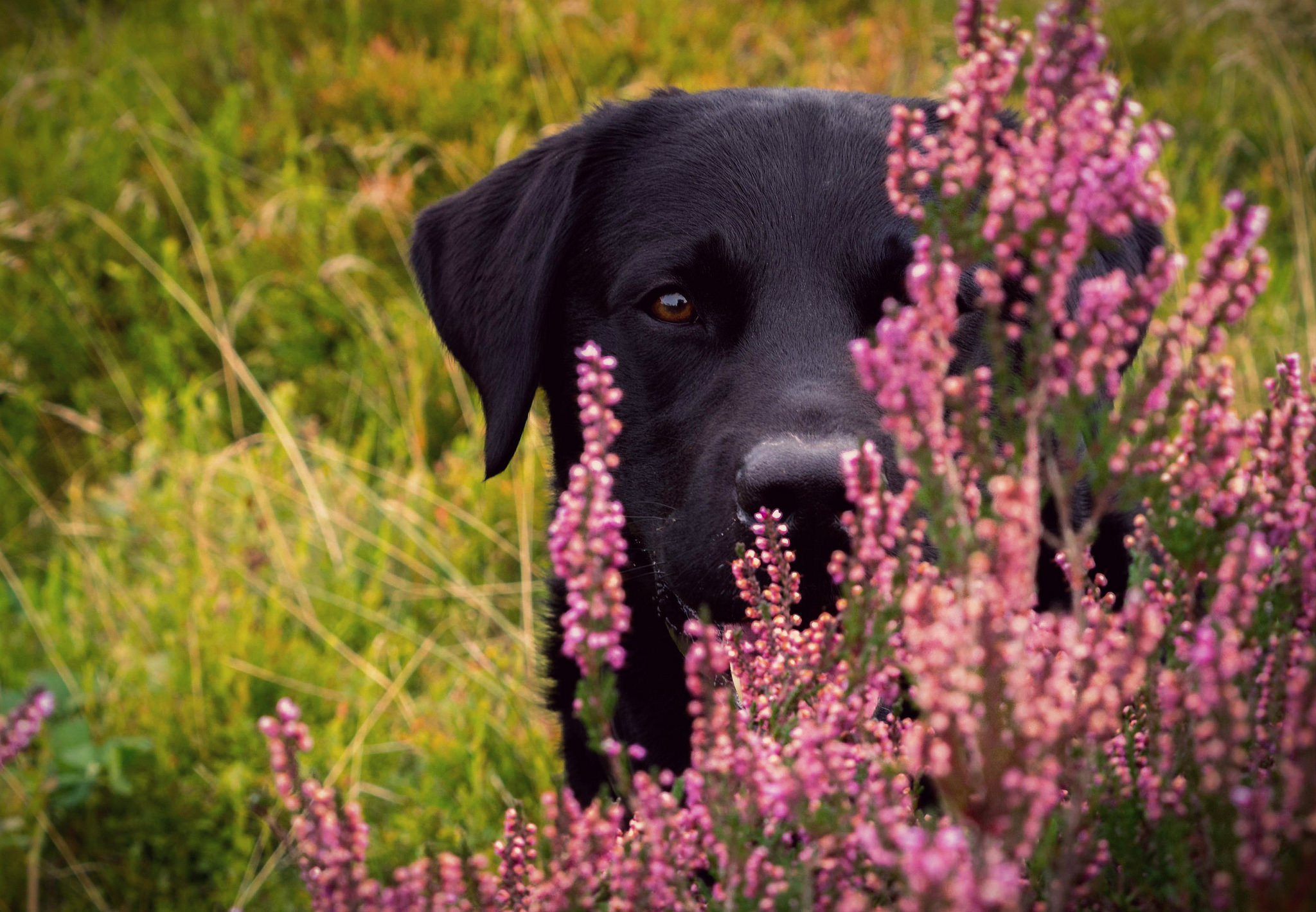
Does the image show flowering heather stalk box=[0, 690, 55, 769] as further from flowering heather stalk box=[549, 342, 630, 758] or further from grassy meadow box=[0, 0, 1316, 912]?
flowering heather stalk box=[549, 342, 630, 758]

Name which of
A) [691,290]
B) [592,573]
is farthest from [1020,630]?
[691,290]

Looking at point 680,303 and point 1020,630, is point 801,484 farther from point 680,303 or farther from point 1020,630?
point 1020,630

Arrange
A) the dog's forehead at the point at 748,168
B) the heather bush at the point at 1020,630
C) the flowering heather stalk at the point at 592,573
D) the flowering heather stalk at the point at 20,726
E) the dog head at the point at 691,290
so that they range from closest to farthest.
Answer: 1. the heather bush at the point at 1020,630
2. the flowering heather stalk at the point at 592,573
3. the flowering heather stalk at the point at 20,726
4. the dog head at the point at 691,290
5. the dog's forehead at the point at 748,168

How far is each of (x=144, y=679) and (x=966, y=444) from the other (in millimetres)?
2700

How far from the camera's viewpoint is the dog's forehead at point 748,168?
2.27 metres

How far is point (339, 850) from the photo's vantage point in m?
1.04

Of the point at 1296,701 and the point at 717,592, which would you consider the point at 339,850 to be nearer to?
the point at 1296,701

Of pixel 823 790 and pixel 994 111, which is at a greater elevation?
pixel 994 111

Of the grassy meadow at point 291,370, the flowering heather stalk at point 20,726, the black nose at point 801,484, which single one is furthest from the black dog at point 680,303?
the flowering heather stalk at point 20,726

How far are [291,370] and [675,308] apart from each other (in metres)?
2.74

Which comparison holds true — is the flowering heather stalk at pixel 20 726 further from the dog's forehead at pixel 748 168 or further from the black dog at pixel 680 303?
the dog's forehead at pixel 748 168

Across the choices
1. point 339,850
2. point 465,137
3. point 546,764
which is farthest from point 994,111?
point 465,137

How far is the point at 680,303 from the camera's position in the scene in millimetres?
2320

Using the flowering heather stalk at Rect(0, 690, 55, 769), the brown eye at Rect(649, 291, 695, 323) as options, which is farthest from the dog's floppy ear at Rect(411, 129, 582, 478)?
the flowering heather stalk at Rect(0, 690, 55, 769)
